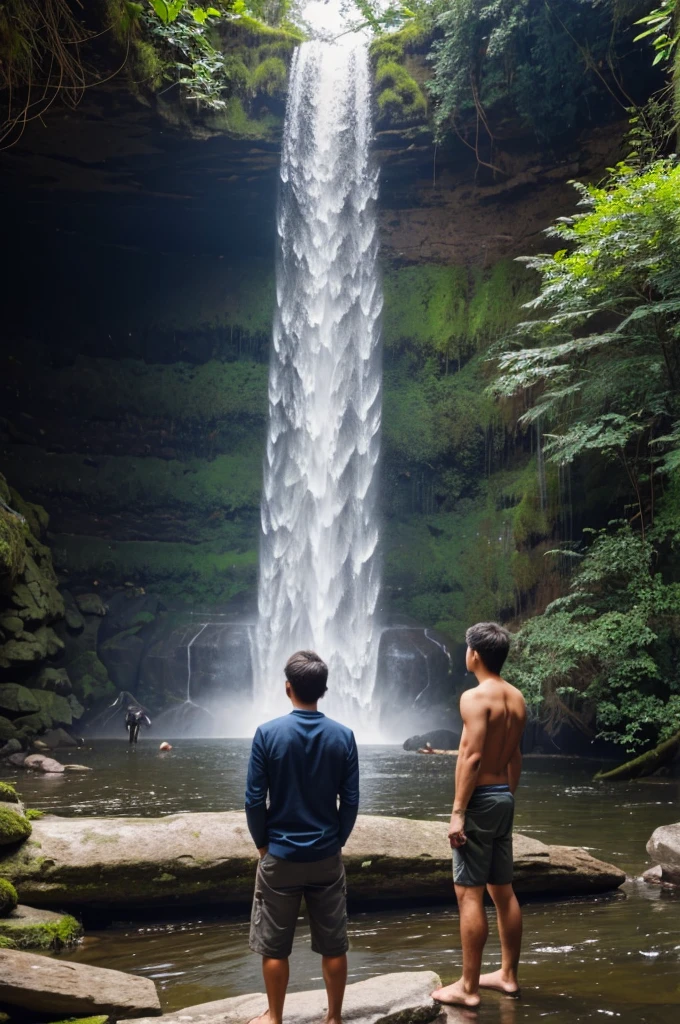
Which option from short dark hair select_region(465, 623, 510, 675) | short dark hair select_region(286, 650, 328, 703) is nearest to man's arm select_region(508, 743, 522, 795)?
short dark hair select_region(465, 623, 510, 675)

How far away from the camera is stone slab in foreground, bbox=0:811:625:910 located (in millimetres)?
4609

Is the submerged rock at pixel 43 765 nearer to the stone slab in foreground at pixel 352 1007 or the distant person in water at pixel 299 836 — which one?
the stone slab in foreground at pixel 352 1007

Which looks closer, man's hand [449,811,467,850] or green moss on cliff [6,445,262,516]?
man's hand [449,811,467,850]

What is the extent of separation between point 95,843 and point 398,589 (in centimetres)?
1562

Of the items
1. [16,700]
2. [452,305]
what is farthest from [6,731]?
[452,305]

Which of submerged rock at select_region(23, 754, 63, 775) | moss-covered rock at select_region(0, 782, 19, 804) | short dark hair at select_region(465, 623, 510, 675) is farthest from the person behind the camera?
submerged rock at select_region(23, 754, 63, 775)

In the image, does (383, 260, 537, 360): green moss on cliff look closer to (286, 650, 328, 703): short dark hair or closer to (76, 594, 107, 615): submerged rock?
(76, 594, 107, 615): submerged rock

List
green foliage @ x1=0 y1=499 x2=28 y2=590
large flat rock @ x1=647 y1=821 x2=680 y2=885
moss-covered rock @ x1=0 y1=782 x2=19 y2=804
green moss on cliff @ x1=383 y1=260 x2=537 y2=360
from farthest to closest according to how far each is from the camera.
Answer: green moss on cliff @ x1=383 y1=260 x2=537 y2=360 → green foliage @ x1=0 y1=499 x2=28 y2=590 → large flat rock @ x1=647 y1=821 x2=680 y2=885 → moss-covered rock @ x1=0 y1=782 x2=19 y2=804

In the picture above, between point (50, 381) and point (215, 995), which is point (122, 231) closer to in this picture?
point (50, 381)

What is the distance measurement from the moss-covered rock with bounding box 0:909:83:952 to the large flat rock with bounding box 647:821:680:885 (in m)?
3.36

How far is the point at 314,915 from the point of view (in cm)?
315

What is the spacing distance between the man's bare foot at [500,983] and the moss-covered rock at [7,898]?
2192 mm

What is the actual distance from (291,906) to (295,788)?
0.40 metres

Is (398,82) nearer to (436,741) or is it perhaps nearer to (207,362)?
(207,362)
